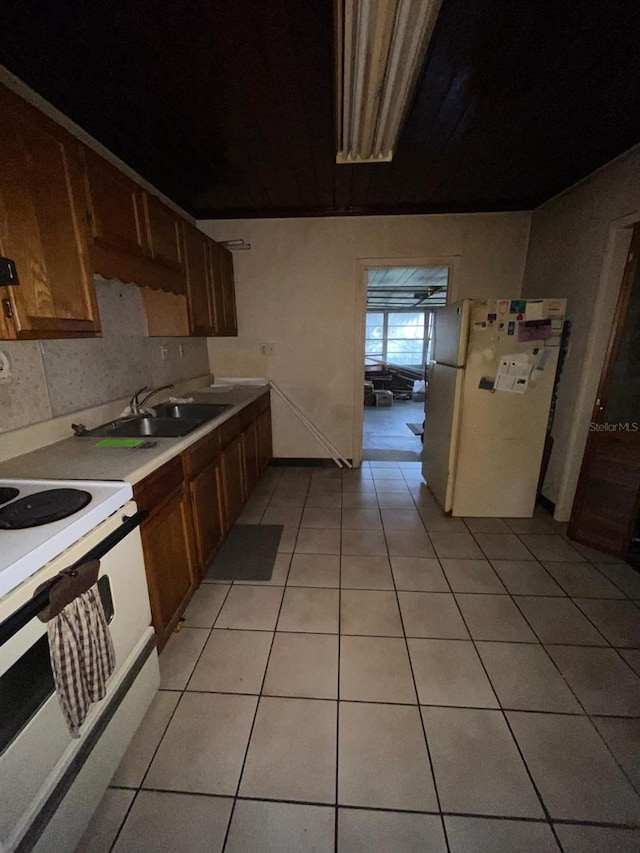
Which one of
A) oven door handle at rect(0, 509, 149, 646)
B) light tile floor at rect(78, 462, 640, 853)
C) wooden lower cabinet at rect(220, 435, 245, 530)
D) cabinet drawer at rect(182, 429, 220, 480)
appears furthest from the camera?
wooden lower cabinet at rect(220, 435, 245, 530)

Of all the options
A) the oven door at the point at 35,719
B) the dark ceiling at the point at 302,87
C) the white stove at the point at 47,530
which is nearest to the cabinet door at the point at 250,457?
the white stove at the point at 47,530

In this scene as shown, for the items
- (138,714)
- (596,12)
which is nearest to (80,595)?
(138,714)

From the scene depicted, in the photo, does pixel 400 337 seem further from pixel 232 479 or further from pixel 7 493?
pixel 7 493

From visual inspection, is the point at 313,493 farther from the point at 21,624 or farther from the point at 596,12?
the point at 596,12

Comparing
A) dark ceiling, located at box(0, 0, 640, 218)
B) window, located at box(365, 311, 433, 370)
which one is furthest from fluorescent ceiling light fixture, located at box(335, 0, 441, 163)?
window, located at box(365, 311, 433, 370)

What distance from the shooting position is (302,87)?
156 cm

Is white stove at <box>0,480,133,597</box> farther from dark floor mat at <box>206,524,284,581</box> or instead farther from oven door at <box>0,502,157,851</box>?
dark floor mat at <box>206,524,284,581</box>

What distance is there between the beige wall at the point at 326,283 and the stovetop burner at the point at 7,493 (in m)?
2.51

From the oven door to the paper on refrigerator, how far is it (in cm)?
243

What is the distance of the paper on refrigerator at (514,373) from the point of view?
2.39 m

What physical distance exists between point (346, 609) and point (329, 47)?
2486 mm

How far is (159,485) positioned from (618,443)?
2589mm

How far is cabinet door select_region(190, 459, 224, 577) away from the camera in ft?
6.12

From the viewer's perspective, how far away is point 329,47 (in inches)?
52.6
